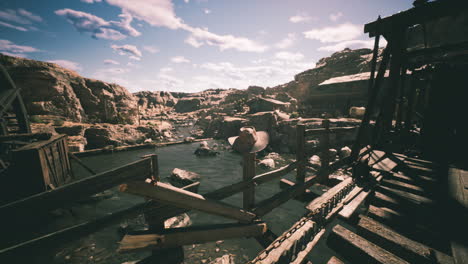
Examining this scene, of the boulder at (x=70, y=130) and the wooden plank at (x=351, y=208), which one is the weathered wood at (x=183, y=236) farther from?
the boulder at (x=70, y=130)

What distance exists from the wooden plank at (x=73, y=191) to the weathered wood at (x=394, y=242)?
3997 mm

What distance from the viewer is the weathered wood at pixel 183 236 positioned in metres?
2.57

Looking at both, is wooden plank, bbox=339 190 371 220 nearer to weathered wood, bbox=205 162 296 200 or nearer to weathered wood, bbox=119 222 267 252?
weathered wood, bbox=205 162 296 200

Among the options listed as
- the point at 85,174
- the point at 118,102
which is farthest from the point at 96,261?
the point at 118,102

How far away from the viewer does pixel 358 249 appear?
114 inches

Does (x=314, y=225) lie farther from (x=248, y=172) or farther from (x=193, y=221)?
(x=193, y=221)

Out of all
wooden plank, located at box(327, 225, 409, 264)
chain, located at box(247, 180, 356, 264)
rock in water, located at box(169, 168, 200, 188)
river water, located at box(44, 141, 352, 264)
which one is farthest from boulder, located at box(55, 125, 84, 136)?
wooden plank, located at box(327, 225, 409, 264)

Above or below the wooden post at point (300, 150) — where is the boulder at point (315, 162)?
below

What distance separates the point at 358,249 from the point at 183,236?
3.05m

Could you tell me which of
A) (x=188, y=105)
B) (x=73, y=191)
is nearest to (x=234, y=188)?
(x=73, y=191)

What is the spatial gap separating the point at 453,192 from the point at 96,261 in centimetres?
1055

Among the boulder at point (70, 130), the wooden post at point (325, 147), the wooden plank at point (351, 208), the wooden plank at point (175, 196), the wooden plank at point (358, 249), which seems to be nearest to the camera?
the wooden plank at point (175, 196)

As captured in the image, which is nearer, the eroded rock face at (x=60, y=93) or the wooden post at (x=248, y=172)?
the wooden post at (x=248, y=172)

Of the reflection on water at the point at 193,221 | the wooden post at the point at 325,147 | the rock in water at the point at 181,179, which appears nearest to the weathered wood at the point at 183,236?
the reflection on water at the point at 193,221
